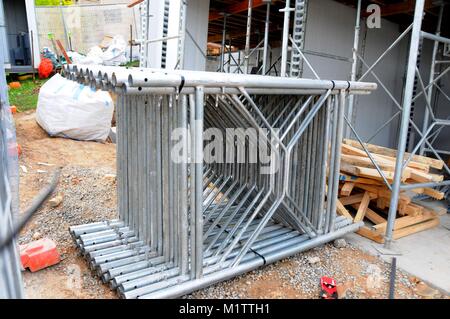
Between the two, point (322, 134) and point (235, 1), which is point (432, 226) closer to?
point (322, 134)

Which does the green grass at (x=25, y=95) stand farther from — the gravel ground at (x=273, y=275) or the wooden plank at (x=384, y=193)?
the wooden plank at (x=384, y=193)

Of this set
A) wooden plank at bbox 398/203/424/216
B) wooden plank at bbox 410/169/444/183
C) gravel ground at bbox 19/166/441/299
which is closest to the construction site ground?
gravel ground at bbox 19/166/441/299

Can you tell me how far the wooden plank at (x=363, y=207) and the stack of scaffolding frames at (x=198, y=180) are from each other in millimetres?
377

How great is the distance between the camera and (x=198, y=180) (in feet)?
8.24

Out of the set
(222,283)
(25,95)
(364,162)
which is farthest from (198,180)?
(25,95)

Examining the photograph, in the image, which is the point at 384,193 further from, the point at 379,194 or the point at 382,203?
the point at 382,203

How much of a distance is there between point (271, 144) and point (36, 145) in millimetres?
4820

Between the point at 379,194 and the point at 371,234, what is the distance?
23.6 inches

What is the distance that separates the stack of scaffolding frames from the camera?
2457 mm

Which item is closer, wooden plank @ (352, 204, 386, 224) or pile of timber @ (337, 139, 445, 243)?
pile of timber @ (337, 139, 445, 243)

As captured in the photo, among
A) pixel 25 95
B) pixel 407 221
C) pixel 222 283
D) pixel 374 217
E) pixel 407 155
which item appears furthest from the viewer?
pixel 25 95

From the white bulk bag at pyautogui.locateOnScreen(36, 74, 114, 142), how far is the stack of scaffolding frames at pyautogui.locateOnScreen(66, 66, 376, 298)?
3202mm

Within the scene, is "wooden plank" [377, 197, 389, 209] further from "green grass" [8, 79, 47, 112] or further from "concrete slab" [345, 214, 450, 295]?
"green grass" [8, 79, 47, 112]

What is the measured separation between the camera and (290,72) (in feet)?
16.9
